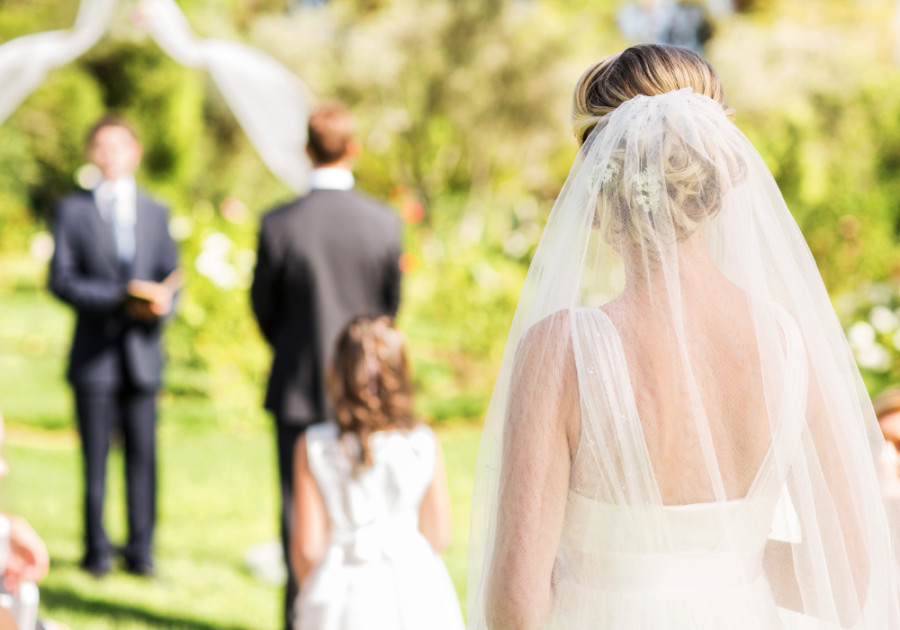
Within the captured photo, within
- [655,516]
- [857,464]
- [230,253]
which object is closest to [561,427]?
[655,516]

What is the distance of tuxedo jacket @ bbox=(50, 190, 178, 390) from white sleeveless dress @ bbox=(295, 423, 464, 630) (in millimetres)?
1930

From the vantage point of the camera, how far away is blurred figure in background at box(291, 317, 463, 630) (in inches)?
103

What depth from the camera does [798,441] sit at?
1462 millimetres

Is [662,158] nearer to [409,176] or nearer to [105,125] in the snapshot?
[105,125]

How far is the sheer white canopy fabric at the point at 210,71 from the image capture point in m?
5.80

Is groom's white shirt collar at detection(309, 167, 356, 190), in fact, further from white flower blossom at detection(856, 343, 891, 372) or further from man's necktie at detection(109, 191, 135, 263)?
white flower blossom at detection(856, 343, 891, 372)

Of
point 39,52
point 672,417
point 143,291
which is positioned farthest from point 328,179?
point 39,52

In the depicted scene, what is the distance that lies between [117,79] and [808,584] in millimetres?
19681

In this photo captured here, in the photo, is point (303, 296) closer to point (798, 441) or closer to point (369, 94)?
point (798, 441)

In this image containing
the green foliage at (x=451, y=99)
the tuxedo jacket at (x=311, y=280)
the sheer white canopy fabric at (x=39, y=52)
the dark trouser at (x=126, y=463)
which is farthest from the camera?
the green foliage at (x=451, y=99)

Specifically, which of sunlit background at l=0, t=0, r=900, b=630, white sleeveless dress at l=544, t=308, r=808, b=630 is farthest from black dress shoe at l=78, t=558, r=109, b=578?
white sleeveless dress at l=544, t=308, r=808, b=630

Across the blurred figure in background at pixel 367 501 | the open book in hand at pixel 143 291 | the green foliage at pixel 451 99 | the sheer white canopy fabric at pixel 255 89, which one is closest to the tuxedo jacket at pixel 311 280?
the open book in hand at pixel 143 291

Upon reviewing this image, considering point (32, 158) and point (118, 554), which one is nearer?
point (118, 554)

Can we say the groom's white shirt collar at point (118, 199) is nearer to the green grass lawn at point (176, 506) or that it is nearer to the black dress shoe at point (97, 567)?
the green grass lawn at point (176, 506)
